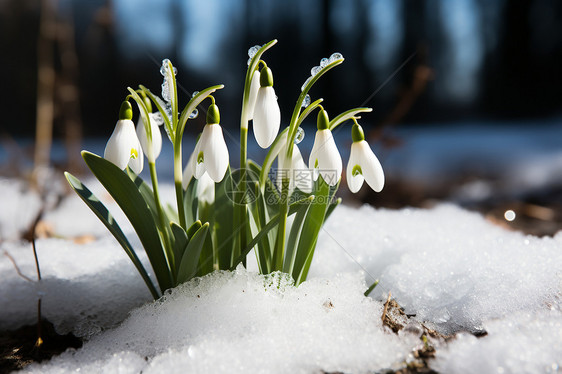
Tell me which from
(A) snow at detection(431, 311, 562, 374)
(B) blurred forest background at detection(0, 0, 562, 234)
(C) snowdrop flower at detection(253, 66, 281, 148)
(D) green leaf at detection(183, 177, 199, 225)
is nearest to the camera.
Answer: (A) snow at detection(431, 311, 562, 374)

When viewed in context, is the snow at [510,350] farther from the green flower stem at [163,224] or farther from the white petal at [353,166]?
the green flower stem at [163,224]

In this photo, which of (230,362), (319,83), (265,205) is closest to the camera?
(230,362)

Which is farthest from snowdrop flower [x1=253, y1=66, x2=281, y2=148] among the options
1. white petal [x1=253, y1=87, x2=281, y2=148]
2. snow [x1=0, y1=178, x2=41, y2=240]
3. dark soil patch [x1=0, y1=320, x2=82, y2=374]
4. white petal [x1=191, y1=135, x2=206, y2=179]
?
snow [x1=0, y1=178, x2=41, y2=240]

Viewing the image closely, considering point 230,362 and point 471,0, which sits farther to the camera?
point 471,0

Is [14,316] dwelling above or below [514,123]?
above

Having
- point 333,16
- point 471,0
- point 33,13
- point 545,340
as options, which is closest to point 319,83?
point 333,16

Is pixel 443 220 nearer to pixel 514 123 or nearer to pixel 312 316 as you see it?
pixel 312 316

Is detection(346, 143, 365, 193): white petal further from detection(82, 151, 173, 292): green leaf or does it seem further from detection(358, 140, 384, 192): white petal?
detection(82, 151, 173, 292): green leaf

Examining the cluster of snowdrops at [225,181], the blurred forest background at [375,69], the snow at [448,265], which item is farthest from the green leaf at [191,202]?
the blurred forest background at [375,69]
